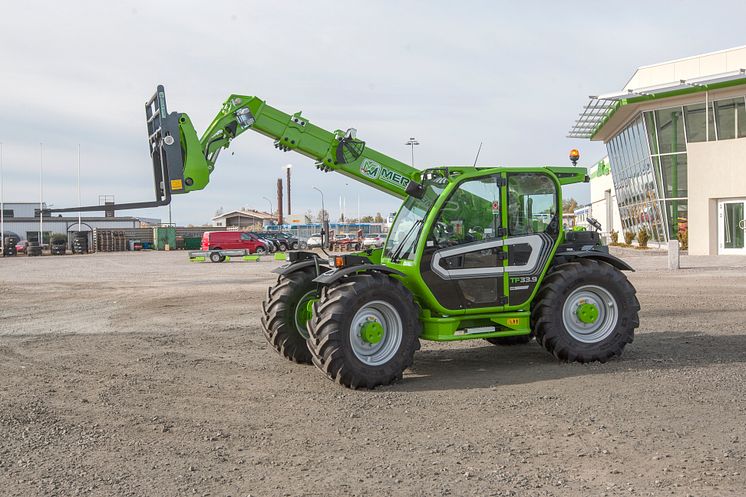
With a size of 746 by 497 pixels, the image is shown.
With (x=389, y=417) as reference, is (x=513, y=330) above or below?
above

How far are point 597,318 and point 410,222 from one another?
8.57 ft

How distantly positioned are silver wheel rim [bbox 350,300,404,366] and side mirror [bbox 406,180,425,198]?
1437mm

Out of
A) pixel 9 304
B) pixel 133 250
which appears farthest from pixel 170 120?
pixel 133 250

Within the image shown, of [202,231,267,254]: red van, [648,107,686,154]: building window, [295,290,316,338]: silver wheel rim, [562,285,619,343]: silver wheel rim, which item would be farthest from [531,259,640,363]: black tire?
[202,231,267,254]: red van

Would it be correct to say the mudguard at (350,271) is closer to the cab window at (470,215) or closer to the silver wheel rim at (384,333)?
the silver wheel rim at (384,333)

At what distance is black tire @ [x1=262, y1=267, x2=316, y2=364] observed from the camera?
877cm

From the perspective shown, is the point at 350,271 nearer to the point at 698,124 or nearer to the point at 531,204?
the point at 531,204

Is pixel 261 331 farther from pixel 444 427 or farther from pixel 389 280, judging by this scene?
pixel 444 427

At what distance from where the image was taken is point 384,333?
772cm

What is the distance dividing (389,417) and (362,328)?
1.38 m

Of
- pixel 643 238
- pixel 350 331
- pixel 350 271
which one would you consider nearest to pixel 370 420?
pixel 350 331

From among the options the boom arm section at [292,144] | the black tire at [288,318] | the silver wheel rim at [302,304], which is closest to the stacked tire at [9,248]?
the boom arm section at [292,144]

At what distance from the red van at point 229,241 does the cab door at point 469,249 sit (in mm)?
38900

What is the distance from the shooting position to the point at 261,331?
11.7 metres
